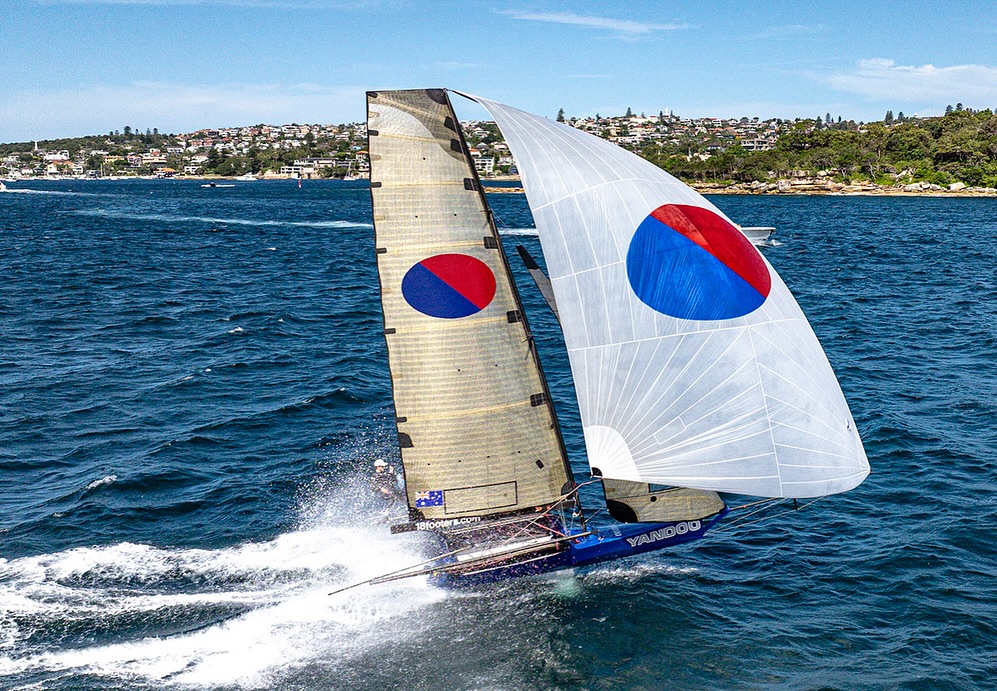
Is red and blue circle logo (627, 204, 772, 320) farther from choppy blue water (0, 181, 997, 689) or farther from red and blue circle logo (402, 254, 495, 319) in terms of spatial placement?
choppy blue water (0, 181, 997, 689)

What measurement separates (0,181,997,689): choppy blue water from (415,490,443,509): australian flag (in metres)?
1.80

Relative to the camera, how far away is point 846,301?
47.3 metres

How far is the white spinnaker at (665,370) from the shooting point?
13648 mm

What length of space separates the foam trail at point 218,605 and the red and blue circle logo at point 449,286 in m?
5.39

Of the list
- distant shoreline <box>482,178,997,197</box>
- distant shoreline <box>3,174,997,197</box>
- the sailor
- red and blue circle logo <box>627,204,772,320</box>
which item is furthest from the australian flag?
distant shoreline <box>482,178,997,197</box>

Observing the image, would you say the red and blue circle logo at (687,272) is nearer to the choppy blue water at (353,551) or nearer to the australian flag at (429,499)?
the australian flag at (429,499)

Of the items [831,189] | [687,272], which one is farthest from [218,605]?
[831,189]

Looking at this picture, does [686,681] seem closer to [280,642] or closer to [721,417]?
[721,417]

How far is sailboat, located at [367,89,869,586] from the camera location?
45.2 ft

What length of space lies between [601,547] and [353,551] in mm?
5338

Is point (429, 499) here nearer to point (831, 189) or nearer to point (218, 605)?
point (218, 605)

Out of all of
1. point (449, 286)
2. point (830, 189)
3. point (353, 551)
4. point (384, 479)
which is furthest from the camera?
point (830, 189)

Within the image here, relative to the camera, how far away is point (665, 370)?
1396 cm

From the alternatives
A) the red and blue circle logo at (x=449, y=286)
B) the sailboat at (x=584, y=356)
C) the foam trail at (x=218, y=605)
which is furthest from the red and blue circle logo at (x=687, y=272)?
the foam trail at (x=218, y=605)
